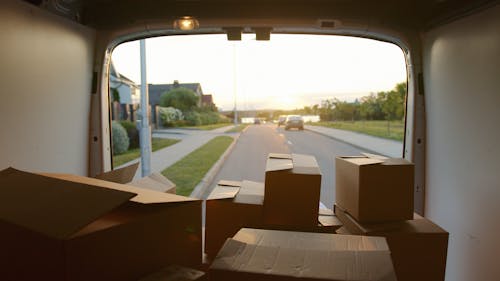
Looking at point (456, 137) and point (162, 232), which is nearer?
point (162, 232)

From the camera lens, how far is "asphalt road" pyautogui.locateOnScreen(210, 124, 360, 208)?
4.54 m

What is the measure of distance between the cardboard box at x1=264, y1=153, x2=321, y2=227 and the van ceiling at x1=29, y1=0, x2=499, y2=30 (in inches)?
51.1

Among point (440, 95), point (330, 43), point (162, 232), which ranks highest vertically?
point (330, 43)

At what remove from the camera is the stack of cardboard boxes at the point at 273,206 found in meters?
2.07

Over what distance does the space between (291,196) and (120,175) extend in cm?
106

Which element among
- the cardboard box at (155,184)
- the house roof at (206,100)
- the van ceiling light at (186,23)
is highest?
the van ceiling light at (186,23)

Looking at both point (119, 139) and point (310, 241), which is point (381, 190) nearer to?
point (310, 241)

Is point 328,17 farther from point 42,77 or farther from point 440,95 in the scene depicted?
point 42,77

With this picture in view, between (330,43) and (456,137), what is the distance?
1.34 metres

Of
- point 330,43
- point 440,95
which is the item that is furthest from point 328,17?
point 440,95

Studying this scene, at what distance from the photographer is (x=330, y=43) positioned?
3.20 meters

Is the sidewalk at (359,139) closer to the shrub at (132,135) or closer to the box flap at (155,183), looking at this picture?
the box flap at (155,183)

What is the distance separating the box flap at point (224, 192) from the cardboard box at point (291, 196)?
0.25 metres

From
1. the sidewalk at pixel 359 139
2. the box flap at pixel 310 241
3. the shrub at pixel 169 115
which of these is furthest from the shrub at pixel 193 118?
the box flap at pixel 310 241
